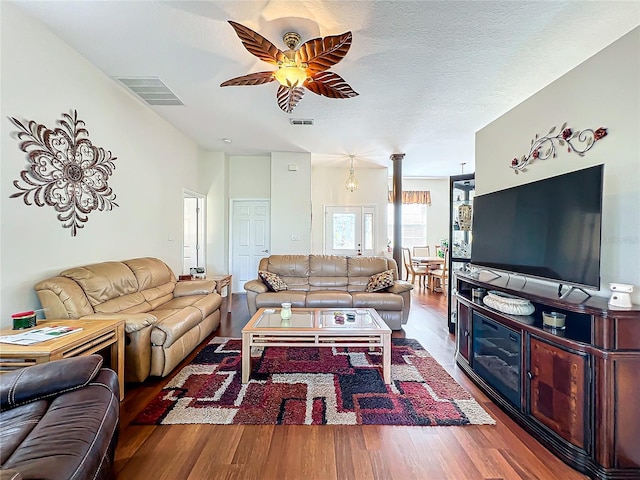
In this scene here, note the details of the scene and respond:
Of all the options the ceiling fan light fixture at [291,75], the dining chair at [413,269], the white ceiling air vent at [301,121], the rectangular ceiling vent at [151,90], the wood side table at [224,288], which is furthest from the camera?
the dining chair at [413,269]

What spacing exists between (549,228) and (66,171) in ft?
13.1

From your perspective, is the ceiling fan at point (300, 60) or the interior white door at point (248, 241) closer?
the ceiling fan at point (300, 60)

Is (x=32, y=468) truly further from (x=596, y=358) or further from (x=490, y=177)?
(x=490, y=177)

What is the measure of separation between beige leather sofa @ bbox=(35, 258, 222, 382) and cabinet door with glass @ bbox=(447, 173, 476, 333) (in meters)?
3.23

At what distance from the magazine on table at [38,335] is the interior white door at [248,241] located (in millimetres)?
4226

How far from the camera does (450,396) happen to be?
7.70 feet

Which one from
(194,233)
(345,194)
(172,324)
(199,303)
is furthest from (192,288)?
(345,194)

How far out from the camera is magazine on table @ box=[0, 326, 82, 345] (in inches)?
68.8

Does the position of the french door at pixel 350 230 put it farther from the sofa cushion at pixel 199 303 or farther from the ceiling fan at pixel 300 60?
the ceiling fan at pixel 300 60

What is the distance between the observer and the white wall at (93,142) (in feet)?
6.98

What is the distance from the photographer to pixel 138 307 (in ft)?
9.92

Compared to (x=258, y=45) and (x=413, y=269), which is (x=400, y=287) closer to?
(x=258, y=45)

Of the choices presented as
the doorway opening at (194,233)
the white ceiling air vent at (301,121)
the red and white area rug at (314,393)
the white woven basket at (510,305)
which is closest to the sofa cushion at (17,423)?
the red and white area rug at (314,393)

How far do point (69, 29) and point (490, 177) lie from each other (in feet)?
13.6
